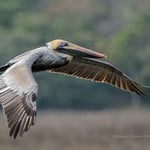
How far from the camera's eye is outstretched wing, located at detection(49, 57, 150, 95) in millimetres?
11141

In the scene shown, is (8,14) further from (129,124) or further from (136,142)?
(136,142)

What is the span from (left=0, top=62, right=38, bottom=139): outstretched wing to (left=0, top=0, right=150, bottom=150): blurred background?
350 cm

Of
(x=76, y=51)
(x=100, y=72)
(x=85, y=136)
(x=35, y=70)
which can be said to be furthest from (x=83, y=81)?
(x=35, y=70)

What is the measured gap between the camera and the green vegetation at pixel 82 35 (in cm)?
3132

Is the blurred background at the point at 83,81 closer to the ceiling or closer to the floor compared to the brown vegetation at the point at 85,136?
closer to the floor

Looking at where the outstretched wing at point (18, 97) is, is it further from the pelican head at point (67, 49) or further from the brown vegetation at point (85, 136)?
the brown vegetation at point (85, 136)

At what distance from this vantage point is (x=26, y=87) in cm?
919

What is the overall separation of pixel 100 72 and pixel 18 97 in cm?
231

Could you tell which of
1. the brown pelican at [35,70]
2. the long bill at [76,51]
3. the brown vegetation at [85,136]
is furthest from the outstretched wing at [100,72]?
the brown vegetation at [85,136]

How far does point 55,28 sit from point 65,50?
27864 mm

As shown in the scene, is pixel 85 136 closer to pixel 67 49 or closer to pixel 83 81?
pixel 67 49

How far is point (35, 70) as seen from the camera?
10422 mm

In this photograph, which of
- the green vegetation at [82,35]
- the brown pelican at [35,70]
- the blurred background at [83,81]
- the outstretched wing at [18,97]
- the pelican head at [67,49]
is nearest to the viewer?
the outstretched wing at [18,97]

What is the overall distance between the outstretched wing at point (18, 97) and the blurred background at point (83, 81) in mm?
3502
